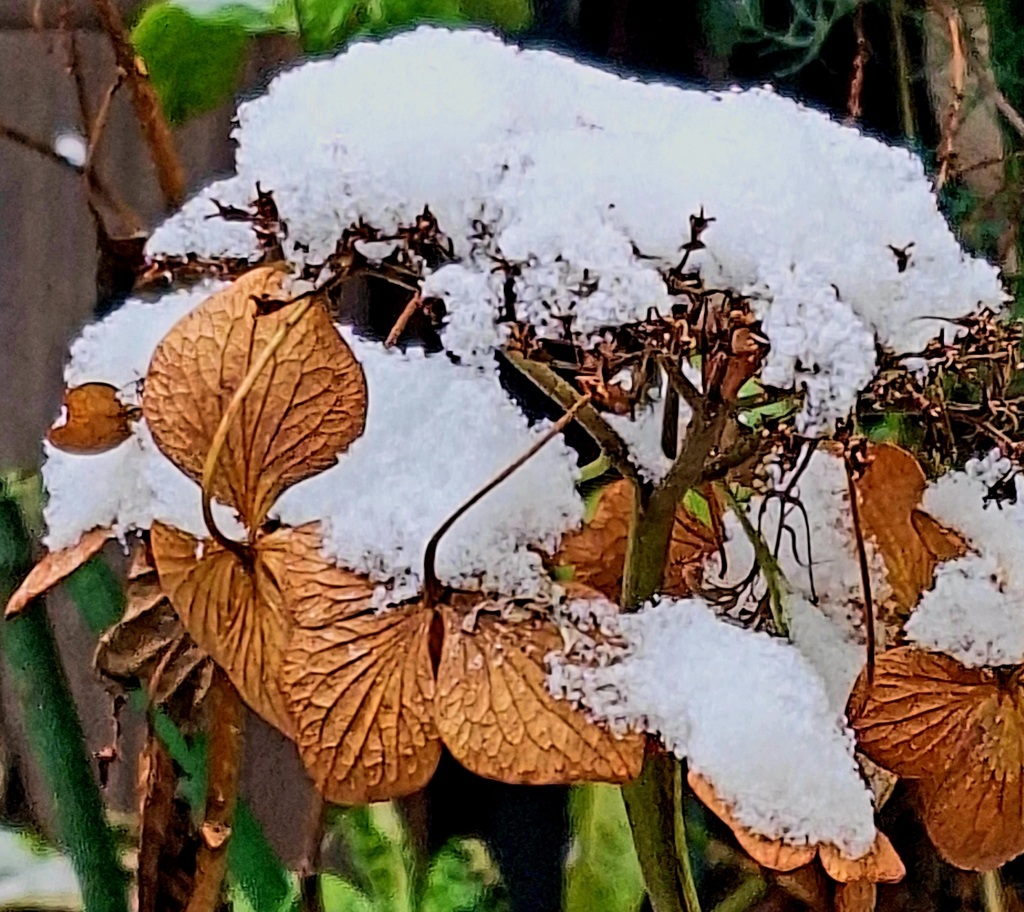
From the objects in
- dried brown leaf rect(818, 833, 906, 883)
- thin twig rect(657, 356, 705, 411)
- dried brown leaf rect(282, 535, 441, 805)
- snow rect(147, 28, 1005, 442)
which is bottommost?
dried brown leaf rect(818, 833, 906, 883)

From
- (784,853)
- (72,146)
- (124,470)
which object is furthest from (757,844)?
(72,146)

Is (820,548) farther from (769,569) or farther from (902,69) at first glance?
(902,69)

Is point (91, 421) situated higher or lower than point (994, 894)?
higher

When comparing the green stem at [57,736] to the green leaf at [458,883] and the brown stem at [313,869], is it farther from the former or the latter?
the green leaf at [458,883]

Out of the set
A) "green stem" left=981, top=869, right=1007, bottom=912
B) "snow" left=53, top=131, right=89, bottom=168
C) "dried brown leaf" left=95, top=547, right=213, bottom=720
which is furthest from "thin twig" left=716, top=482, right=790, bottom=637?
"snow" left=53, top=131, right=89, bottom=168

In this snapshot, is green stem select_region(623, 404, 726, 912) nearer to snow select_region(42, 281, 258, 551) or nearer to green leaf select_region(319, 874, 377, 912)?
snow select_region(42, 281, 258, 551)

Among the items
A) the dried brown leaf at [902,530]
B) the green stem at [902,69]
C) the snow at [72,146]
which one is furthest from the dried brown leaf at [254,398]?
the green stem at [902,69]

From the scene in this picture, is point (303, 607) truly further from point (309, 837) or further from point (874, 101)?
point (874, 101)
